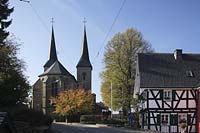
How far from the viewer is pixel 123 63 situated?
62.9m

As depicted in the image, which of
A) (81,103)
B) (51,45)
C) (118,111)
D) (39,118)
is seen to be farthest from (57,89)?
(39,118)

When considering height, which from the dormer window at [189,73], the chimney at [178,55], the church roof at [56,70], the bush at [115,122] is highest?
the church roof at [56,70]

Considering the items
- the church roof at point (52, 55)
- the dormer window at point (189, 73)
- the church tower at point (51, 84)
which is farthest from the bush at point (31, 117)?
the church roof at point (52, 55)

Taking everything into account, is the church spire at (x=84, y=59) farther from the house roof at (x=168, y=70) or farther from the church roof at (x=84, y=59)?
the house roof at (x=168, y=70)

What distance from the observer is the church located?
340 feet

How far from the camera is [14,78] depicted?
38656 millimetres

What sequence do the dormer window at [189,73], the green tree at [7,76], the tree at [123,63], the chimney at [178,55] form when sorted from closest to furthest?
1. the green tree at [7,76]
2. the dormer window at [189,73]
3. the chimney at [178,55]
4. the tree at [123,63]

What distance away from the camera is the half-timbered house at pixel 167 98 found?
Result: 166 feet

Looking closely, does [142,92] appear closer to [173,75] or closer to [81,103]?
[173,75]

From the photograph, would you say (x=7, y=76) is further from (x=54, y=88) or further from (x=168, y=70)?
(x=54, y=88)

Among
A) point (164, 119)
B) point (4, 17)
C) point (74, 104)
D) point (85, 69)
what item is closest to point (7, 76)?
point (4, 17)

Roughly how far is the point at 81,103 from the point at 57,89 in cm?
2858

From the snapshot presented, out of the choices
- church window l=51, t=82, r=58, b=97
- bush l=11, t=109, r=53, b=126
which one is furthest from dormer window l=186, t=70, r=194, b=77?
church window l=51, t=82, r=58, b=97

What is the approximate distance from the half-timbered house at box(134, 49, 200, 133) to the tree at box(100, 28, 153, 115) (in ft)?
27.3
